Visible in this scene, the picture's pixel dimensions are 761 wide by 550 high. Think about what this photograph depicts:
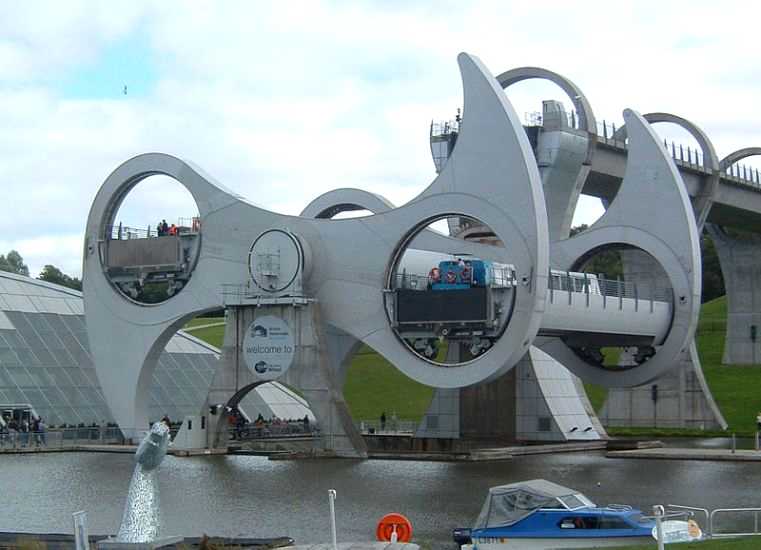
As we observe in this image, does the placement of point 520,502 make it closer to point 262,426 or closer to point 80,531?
point 80,531

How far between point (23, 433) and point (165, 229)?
372 inches

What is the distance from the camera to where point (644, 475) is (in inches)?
1587

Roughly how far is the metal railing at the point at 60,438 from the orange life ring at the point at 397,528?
2887 cm

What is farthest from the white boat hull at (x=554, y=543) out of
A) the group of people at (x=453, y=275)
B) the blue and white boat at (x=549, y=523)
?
the group of people at (x=453, y=275)

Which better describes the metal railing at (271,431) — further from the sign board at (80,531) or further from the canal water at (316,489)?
the sign board at (80,531)

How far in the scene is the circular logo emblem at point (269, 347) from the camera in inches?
1876

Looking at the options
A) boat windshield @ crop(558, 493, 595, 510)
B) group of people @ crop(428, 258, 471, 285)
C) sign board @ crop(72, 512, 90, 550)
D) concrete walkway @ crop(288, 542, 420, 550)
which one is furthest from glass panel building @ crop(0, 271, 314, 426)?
sign board @ crop(72, 512, 90, 550)

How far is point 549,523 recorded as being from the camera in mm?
22875

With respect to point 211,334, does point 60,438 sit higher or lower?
lower

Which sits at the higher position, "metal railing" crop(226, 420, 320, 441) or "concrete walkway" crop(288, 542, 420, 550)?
"metal railing" crop(226, 420, 320, 441)

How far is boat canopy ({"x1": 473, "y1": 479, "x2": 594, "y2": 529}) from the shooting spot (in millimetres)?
23156

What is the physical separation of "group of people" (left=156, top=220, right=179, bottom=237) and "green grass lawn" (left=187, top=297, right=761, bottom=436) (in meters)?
21.2

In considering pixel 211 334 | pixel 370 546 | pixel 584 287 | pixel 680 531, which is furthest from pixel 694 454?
pixel 211 334

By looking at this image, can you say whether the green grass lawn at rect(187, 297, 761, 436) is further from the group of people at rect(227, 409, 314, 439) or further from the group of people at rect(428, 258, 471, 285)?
the group of people at rect(428, 258, 471, 285)
